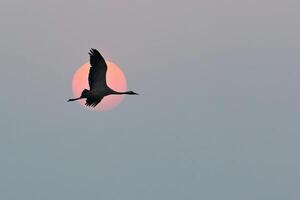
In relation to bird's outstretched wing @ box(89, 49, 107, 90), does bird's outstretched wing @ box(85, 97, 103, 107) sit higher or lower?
lower

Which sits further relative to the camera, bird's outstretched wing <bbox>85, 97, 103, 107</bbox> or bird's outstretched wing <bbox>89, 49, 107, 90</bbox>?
bird's outstretched wing <bbox>85, 97, 103, 107</bbox>

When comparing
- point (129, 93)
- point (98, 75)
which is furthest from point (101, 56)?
point (129, 93)

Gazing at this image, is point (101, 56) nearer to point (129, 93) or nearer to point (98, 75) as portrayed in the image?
point (98, 75)

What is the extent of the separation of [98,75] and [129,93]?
27.6 ft

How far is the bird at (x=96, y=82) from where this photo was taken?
115688 mm

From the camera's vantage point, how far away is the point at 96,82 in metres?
118

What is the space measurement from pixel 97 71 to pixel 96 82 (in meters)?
1.68

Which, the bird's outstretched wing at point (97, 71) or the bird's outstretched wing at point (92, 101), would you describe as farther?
the bird's outstretched wing at point (92, 101)

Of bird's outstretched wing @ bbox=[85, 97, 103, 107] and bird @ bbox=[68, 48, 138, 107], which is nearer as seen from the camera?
bird @ bbox=[68, 48, 138, 107]

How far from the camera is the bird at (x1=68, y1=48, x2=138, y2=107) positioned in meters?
116

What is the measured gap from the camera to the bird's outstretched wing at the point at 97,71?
116 meters

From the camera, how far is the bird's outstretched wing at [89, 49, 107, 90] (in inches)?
4550

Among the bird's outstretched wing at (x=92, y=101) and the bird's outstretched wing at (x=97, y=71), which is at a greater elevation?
the bird's outstretched wing at (x=97, y=71)

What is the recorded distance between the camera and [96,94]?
119750 millimetres
